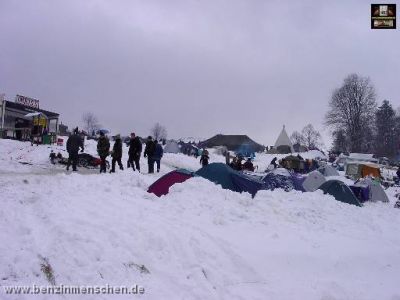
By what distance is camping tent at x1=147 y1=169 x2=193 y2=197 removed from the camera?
43.6 ft

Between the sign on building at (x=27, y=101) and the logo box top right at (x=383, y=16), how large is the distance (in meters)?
34.5

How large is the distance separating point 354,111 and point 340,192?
53.5 m

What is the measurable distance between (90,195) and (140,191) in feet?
7.11

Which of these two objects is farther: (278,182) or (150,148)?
(150,148)

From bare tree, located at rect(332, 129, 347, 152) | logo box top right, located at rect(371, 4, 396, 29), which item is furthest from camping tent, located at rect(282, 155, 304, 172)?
bare tree, located at rect(332, 129, 347, 152)

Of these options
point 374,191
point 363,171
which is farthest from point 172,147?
point 374,191

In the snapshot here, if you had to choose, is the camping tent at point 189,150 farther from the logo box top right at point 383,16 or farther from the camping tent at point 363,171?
the logo box top right at point 383,16

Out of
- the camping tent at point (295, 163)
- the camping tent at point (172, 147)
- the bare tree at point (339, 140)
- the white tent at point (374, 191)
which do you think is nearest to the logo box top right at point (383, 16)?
the white tent at point (374, 191)

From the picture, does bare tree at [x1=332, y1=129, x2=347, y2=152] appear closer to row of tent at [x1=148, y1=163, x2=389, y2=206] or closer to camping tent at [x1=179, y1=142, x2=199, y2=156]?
camping tent at [x1=179, y1=142, x2=199, y2=156]

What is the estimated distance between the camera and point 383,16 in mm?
14844

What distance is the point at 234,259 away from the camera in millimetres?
8039

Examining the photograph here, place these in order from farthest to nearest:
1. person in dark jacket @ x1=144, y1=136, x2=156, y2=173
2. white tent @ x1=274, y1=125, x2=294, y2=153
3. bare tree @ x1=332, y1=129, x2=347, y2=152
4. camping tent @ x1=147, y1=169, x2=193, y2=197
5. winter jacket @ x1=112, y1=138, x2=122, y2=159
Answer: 1. bare tree @ x1=332, y1=129, x2=347, y2=152
2. white tent @ x1=274, y1=125, x2=294, y2=153
3. person in dark jacket @ x1=144, y1=136, x2=156, y2=173
4. winter jacket @ x1=112, y1=138, x2=122, y2=159
5. camping tent @ x1=147, y1=169, x2=193, y2=197

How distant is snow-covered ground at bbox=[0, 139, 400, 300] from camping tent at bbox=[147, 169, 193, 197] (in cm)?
53

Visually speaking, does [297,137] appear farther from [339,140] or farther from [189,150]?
[189,150]
